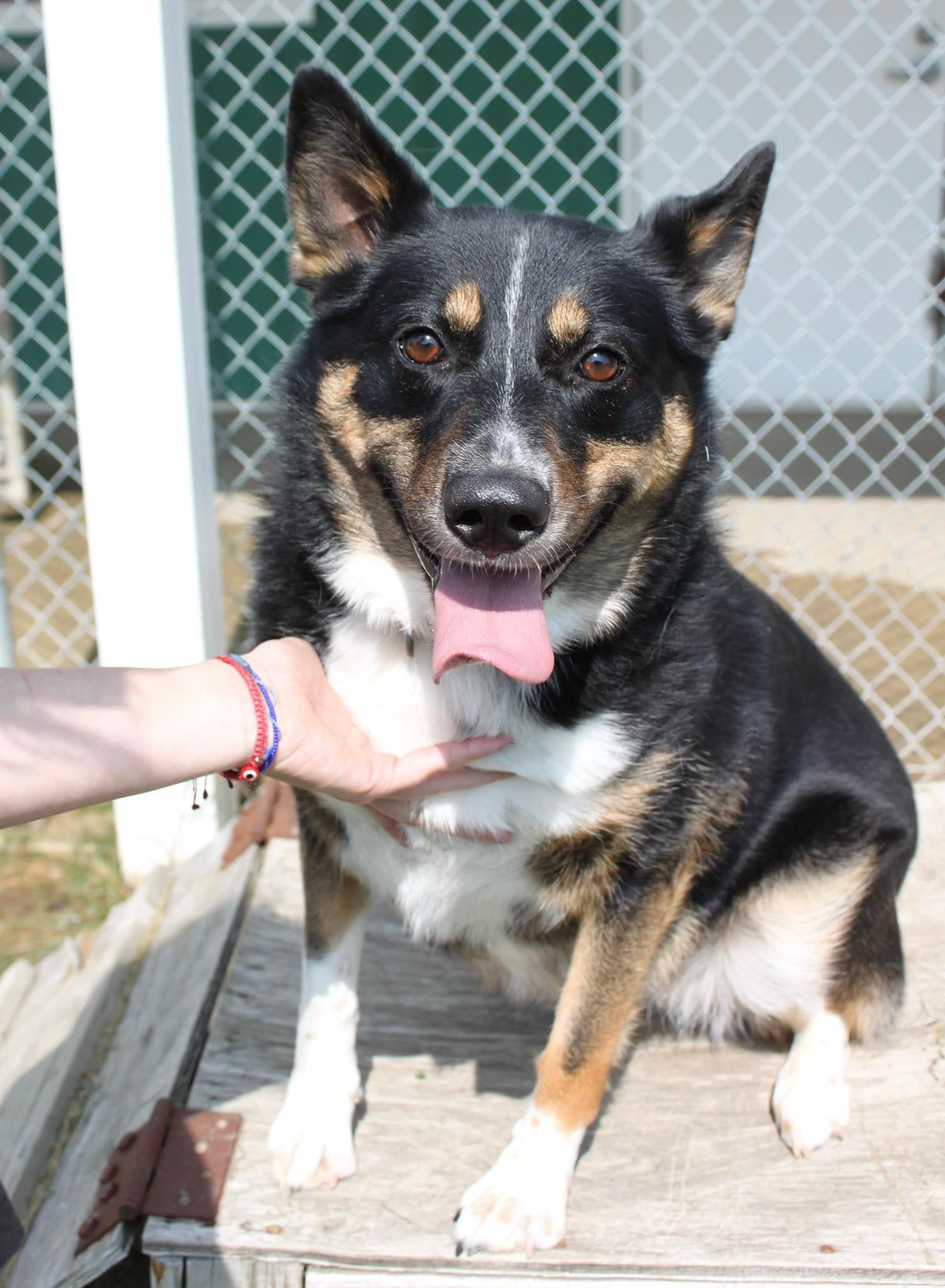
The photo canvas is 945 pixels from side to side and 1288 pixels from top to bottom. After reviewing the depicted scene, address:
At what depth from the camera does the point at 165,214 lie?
2.83 meters

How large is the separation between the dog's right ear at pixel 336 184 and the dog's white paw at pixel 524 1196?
1.60 meters

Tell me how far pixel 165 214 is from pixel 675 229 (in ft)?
4.69

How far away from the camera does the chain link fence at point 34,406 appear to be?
13.7 ft

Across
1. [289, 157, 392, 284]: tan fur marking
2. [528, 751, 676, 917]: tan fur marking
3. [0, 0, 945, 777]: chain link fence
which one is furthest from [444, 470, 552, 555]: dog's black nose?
[0, 0, 945, 777]: chain link fence

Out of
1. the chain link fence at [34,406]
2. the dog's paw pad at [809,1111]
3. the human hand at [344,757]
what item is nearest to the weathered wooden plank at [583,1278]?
the dog's paw pad at [809,1111]

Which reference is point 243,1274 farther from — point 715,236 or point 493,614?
point 715,236

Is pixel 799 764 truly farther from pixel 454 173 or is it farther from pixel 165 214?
pixel 454 173

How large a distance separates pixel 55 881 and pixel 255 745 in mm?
2140

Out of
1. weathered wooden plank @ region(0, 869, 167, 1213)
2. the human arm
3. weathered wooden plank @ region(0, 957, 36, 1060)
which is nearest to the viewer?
the human arm

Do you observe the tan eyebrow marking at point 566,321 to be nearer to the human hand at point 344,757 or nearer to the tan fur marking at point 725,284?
the tan fur marking at point 725,284

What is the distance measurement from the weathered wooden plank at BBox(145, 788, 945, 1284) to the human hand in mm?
661

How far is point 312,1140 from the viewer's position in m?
2.06

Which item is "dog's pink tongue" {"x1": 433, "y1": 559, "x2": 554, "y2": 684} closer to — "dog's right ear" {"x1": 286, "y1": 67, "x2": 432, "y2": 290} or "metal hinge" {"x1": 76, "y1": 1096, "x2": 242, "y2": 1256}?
"dog's right ear" {"x1": 286, "y1": 67, "x2": 432, "y2": 290}

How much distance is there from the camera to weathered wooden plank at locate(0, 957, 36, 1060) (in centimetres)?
285
